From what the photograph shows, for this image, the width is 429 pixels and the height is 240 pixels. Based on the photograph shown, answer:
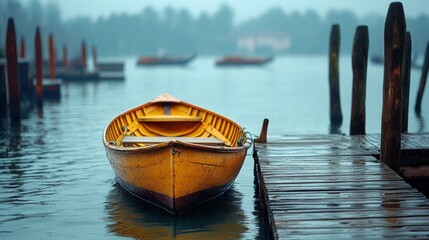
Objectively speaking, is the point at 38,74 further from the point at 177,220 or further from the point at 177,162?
the point at 177,162

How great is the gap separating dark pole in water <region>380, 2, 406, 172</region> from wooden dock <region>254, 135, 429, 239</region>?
1.14ft

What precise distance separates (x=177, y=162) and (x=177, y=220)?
1.25 m

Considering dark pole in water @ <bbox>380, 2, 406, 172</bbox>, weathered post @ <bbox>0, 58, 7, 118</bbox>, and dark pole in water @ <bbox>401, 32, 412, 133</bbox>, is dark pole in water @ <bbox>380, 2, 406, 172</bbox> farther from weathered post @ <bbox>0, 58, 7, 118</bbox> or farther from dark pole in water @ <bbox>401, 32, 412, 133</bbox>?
weathered post @ <bbox>0, 58, 7, 118</bbox>

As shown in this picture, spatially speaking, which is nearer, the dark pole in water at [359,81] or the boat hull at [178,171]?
the boat hull at [178,171]

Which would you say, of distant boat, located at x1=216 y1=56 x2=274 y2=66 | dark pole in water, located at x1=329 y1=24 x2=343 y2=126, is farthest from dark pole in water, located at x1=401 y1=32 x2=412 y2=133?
distant boat, located at x1=216 y1=56 x2=274 y2=66

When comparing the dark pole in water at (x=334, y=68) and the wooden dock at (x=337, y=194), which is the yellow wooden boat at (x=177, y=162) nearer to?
the wooden dock at (x=337, y=194)

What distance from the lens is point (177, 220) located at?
11.6 metres

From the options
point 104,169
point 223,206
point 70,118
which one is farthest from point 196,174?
point 70,118

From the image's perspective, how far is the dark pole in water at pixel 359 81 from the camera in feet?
56.5

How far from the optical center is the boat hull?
10.9m

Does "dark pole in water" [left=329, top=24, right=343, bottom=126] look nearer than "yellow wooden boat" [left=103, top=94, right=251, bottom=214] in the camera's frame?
No

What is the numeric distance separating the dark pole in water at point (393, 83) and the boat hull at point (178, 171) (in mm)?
2499

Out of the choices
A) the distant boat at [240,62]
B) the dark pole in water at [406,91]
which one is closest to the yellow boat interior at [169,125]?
the dark pole in water at [406,91]

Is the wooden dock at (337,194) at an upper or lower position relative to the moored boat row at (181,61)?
upper
